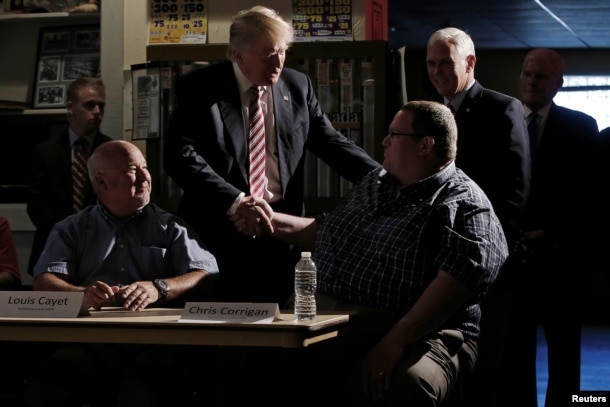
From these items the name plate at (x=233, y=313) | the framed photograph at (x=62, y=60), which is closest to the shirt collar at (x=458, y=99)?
the name plate at (x=233, y=313)

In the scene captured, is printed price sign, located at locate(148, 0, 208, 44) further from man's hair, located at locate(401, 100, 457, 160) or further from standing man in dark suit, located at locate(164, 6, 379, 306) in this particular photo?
man's hair, located at locate(401, 100, 457, 160)

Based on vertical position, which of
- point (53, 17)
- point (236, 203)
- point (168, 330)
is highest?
point (53, 17)

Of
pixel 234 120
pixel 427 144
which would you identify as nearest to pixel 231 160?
pixel 234 120

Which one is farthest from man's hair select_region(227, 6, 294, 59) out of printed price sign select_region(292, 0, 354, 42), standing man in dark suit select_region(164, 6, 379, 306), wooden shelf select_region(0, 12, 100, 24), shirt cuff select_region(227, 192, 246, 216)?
wooden shelf select_region(0, 12, 100, 24)

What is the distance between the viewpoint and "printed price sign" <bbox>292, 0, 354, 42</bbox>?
14.6ft

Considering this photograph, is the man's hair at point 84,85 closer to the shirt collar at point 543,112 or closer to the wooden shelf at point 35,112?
the wooden shelf at point 35,112

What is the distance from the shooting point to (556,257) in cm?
388

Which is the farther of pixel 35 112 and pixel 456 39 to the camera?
pixel 35 112

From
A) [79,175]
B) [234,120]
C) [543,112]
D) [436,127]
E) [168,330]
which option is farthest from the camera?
[79,175]

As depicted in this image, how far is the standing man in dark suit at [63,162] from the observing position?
4.64 meters

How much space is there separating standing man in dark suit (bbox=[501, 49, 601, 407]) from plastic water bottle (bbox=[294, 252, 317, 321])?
1.20m

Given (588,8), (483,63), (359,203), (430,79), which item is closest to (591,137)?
(430,79)

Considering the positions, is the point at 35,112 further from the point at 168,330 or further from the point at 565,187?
the point at 168,330

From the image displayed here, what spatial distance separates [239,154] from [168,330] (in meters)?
1.22
